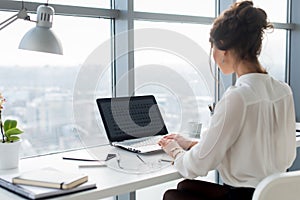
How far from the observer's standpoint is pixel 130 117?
1990 millimetres

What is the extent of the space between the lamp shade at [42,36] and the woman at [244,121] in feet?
2.10

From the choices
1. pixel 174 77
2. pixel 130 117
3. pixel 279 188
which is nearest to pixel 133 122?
pixel 130 117

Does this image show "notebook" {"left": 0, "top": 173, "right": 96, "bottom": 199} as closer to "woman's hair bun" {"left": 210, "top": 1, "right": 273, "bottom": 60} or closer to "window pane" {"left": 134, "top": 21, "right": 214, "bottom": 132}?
"woman's hair bun" {"left": 210, "top": 1, "right": 273, "bottom": 60}

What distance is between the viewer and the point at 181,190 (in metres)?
1.80

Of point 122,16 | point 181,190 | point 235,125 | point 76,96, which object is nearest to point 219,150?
point 235,125

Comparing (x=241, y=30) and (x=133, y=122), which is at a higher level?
(x=241, y=30)

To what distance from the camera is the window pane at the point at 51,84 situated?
2.00m

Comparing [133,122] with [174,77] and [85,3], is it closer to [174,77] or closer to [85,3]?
[174,77]

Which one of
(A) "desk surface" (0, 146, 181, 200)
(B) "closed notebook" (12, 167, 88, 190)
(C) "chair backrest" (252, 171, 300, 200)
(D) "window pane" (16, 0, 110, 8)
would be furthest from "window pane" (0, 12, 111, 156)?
(C) "chair backrest" (252, 171, 300, 200)

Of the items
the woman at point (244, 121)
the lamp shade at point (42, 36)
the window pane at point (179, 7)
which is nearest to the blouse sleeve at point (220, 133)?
the woman at point (244, 121)

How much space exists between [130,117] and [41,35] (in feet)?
2.07

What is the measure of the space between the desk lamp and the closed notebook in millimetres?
497

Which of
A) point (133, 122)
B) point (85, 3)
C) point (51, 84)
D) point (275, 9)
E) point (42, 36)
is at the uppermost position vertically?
point (275, 9)

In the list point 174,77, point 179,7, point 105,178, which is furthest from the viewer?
point 179,7
